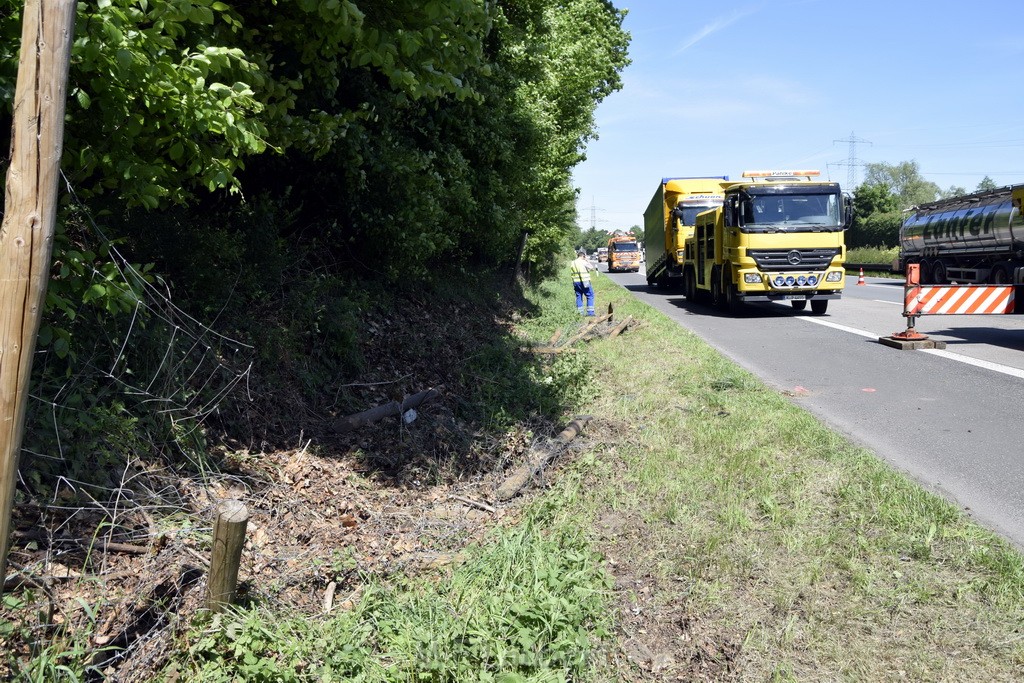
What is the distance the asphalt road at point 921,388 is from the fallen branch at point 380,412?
12.6 feet

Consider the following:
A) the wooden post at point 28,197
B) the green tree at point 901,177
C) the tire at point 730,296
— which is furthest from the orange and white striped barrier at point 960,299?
the green tree at point 901,177

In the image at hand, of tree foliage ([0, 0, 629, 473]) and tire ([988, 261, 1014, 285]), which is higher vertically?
tree foliage ([0, 0, 629, 473])

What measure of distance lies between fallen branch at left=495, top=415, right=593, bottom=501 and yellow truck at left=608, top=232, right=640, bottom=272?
173ft

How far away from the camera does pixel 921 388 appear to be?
927 centimetres

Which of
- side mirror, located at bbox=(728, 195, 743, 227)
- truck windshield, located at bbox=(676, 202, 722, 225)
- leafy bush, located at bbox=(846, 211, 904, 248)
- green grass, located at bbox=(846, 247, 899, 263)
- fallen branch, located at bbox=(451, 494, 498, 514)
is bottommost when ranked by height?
fallen branch, located at bbox=(451, 494, 498, 514)

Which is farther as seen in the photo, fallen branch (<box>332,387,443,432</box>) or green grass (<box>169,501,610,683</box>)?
fallen branch (<box>332,387,443,432</box>)

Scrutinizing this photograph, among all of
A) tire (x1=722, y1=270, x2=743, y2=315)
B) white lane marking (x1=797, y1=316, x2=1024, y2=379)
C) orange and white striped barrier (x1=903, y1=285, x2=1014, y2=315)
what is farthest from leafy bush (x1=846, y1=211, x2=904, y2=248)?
orange and white striped barrier (x1=903, y1=285, x2=1014, y2=315)

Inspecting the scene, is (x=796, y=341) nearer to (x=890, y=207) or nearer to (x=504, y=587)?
(x=504, y=587)

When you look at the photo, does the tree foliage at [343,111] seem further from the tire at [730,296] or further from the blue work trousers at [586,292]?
the tire at [730,296]

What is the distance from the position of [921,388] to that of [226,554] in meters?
8.20

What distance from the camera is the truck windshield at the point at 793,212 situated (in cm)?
1809

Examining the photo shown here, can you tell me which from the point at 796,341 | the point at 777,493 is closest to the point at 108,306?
Result: the point at 777,493

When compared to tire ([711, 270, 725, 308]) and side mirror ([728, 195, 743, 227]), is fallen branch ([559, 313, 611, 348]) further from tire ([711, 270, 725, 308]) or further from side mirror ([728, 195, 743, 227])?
tire ([711, 270, 725, 308])

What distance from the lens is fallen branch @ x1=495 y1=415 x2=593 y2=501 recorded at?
569 centimetres
